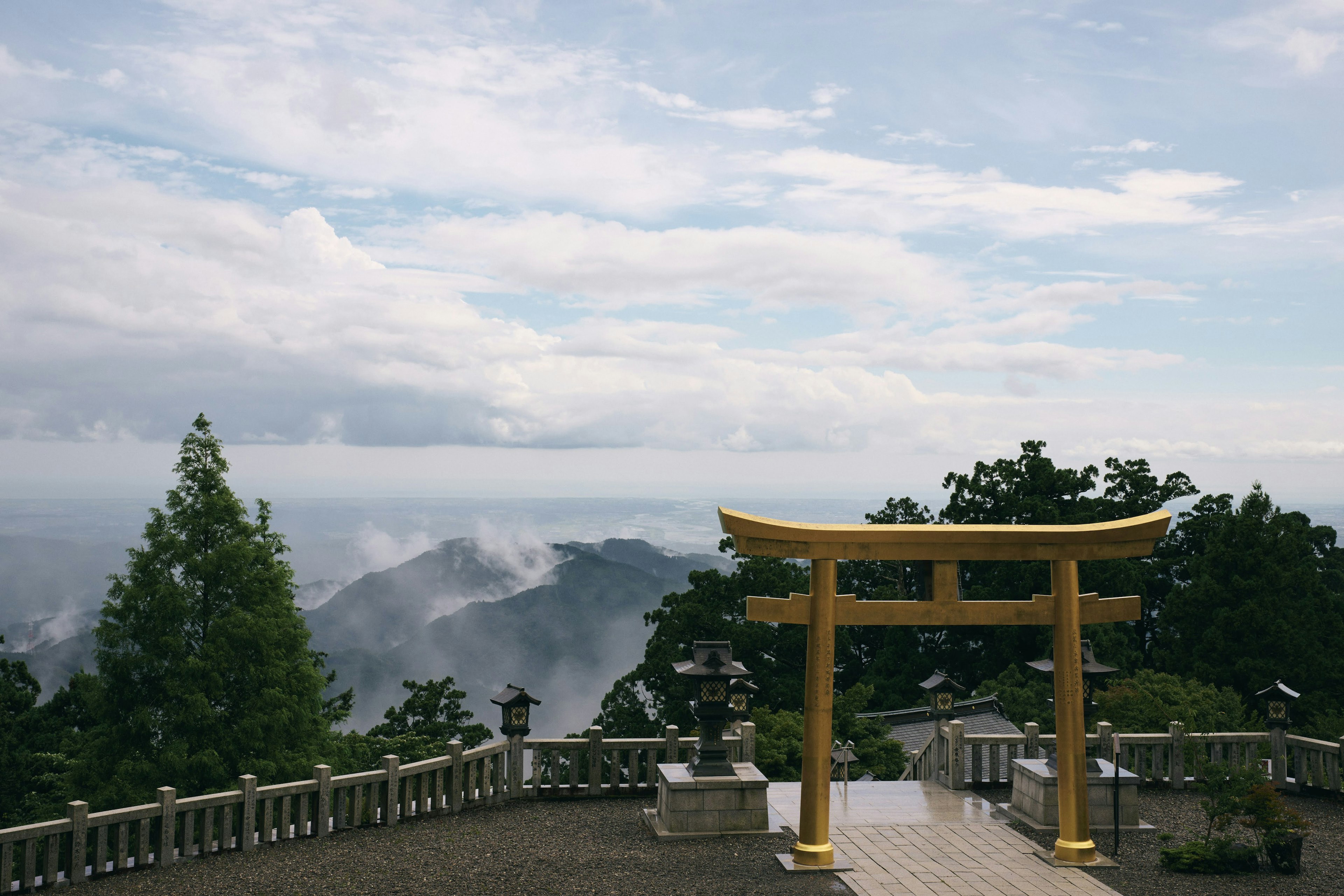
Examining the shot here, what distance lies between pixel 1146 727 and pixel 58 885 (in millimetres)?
18961

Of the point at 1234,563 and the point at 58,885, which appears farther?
the point at 1234,563

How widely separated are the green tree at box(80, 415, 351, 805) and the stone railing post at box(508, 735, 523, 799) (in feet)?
27.8

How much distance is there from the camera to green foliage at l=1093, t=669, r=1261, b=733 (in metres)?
19.7

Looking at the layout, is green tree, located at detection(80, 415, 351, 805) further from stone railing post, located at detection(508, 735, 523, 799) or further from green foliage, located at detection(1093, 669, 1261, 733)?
green foliage, located at detection(1093, 669, 1261, 733)

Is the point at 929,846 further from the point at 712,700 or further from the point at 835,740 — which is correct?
the point at 835,740

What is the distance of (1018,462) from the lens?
35438mm

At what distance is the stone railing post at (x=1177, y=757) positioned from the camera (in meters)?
13.5

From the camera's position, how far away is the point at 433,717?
118 ft

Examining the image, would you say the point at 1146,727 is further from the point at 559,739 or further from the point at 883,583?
the point at 883,583

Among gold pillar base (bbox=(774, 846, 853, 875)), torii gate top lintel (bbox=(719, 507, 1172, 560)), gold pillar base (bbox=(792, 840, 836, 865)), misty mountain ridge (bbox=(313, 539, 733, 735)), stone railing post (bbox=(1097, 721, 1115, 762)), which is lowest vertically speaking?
misty mountain ridge (bbox=(313, 539, 733, 735))

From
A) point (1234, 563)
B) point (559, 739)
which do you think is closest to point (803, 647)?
point (1234, 563)

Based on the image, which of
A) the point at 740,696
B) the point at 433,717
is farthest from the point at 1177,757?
the point at 433,717

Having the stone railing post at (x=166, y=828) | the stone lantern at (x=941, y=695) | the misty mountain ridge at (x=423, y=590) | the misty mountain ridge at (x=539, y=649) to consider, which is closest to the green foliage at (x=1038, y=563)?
the stone lantern at (x=941, y=695)

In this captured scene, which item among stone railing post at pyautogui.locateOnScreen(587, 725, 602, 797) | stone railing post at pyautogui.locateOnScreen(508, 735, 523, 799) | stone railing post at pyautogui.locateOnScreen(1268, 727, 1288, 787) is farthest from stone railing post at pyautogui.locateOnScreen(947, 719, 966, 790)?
stone railing post at pyautogui.locateOnScreen(508, 735, 523, 799)
